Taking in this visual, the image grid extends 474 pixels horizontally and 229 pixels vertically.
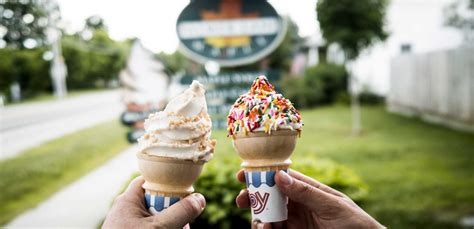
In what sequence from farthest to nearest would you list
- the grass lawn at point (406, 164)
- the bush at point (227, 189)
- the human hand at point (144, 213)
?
1. the grass lawn at point (406, 164)
2. the bush at point (227, 189)
3. the human hand at point (144, 213)

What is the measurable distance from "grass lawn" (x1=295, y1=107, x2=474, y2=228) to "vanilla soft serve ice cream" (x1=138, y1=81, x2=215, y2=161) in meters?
3.73

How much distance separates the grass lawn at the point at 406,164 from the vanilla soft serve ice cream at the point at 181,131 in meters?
3.73

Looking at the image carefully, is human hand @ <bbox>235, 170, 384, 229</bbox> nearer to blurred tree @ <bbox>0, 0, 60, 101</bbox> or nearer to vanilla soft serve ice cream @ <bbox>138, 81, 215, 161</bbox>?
vanilla soft serve ice cream @ <bbox>138, 81, 215, 161</bbox>

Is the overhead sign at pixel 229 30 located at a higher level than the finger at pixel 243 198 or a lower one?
higher

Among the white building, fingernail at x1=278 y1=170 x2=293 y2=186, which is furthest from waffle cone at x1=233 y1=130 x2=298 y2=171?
the white building

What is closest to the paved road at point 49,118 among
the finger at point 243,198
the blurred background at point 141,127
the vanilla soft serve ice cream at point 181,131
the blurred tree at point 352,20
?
the blurred background at point 141,127

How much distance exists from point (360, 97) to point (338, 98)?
107cm

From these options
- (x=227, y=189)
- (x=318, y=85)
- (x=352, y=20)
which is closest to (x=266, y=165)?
(x=227, y=189)

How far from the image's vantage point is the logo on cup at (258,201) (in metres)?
2.16

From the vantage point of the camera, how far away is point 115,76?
23.4 feet

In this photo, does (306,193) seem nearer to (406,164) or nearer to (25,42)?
(25,42)

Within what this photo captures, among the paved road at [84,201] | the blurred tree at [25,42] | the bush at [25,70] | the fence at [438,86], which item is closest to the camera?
the paved road at [84,201]

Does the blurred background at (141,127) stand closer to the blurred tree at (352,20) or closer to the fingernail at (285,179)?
the blurred tree at (352,20)

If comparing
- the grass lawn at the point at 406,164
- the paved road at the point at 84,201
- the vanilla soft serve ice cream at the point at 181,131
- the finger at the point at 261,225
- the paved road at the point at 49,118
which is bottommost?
the grass lawn at the point at 406,164
